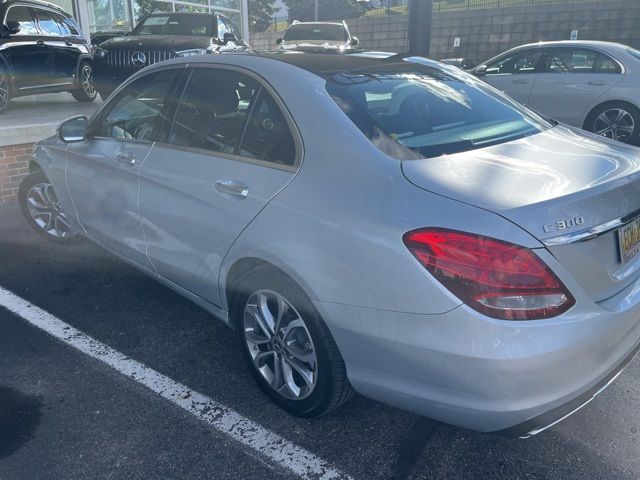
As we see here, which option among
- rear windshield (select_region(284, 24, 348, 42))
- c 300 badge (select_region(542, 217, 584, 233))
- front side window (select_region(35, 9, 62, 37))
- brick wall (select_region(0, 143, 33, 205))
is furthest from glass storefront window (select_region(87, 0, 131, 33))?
c 300 badge (select_region(542, 217, 584, 233))

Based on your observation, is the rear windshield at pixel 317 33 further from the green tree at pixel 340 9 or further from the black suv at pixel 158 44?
the green tree at pixel 340 9

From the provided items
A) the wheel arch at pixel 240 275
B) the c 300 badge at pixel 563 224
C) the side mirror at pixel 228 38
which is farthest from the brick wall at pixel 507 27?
the wheel arch at pixel 240 275

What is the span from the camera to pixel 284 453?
96.7 inches

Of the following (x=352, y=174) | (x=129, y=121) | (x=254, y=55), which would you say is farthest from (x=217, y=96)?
(x=352, y=174)

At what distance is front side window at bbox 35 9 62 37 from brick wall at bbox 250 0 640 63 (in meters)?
16.1

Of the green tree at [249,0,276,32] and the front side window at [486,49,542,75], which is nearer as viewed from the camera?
the front side window at [486,49,542,75]

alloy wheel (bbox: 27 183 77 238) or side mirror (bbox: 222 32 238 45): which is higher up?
side mirror (bbox: 222 32 238 45)

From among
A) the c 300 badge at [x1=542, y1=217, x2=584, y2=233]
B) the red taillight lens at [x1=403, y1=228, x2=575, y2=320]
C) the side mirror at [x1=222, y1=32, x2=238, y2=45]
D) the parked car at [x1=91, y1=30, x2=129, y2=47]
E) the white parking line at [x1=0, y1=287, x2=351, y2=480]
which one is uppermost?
the side mirror at [x1=222, y1=32, x2=238, y2=45]

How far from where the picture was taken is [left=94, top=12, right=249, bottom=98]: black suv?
8820 millimetres

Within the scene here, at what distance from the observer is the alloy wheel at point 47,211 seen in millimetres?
4578

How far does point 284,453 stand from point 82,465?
85 cm

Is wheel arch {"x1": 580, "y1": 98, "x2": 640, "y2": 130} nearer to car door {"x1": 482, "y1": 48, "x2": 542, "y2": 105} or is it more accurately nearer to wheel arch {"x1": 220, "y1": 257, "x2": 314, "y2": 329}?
car door {"x1": 482, "y1": 48, "x2": 542, "y2": 105}

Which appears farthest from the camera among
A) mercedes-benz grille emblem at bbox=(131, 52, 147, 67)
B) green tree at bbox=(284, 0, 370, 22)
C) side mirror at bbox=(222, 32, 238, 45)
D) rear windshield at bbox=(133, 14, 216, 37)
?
green tree at bbox=(284, 0, 370, 22)

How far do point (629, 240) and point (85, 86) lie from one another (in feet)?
30.6
